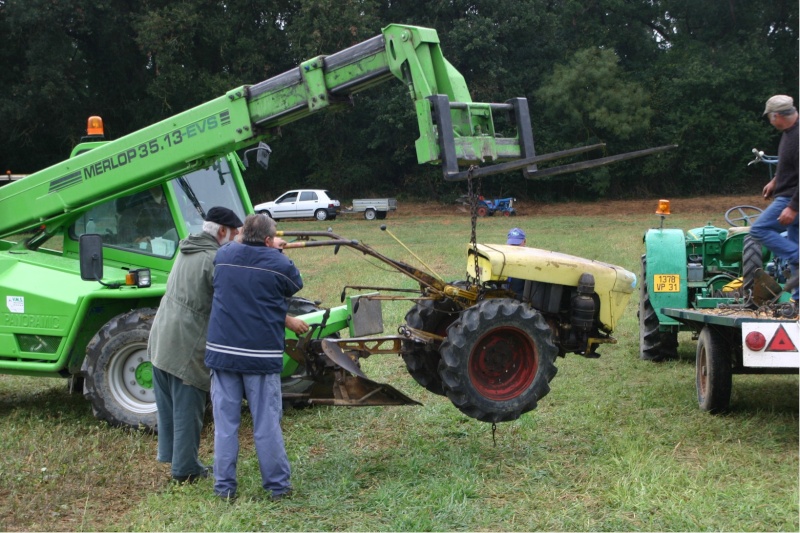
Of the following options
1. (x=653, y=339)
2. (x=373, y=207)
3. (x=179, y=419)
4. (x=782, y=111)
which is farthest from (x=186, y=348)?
(x=373, y=207)

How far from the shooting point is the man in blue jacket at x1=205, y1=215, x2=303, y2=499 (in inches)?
213

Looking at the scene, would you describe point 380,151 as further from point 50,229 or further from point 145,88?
point 50,229

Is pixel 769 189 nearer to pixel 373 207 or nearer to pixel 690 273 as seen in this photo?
pixel 690 273

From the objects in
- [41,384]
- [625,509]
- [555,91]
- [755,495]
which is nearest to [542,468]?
[625,509]

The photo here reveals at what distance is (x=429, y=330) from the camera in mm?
6875

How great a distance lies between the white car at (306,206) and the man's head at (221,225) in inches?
1251

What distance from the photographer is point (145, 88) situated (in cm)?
4159

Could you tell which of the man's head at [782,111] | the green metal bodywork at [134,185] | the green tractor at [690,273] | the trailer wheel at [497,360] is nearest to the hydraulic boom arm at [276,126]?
the green metal bodywork at [134,185]

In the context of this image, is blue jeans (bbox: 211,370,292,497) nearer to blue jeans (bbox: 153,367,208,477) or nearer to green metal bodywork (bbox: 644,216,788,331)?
blue jeans (bbox: 153,367,208,477)

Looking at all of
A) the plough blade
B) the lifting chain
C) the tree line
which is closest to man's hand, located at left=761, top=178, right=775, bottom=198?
the lifting chain

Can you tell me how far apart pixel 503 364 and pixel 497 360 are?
60 millimetres

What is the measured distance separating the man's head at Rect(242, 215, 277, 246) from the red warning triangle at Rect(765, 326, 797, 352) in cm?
350

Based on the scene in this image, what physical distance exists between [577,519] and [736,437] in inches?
87.1

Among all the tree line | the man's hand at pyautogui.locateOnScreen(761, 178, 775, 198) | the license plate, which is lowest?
the license plate
